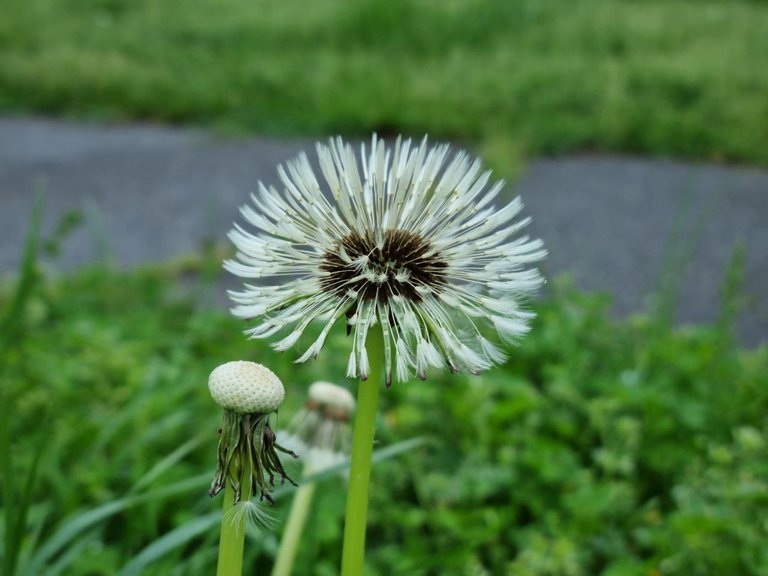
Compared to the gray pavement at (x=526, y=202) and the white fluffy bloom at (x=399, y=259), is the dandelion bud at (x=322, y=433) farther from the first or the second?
the gray pavement at (x=526, y=202)

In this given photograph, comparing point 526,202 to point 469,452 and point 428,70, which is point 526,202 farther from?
point 469,452

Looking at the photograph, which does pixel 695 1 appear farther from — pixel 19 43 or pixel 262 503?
pixel 262 503

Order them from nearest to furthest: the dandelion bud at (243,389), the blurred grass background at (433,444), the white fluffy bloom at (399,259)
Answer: the dandelion bud at (243,389) < the white fluffy bloom at (399,259) < the blurred grass background at (433,444)

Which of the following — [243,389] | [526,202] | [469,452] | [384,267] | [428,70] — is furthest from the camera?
[428,70]

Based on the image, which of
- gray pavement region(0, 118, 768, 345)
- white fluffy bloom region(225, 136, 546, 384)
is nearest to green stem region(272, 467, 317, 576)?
white fluffy bloom region(225, 136, 546, 384)

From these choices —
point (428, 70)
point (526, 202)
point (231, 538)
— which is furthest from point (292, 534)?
point (428, 70)

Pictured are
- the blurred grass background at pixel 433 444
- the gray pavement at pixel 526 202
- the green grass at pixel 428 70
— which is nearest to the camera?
the blurred grass background at pixel 433 444

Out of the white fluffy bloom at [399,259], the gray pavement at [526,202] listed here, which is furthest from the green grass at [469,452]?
the gray pavement at [526,202]
